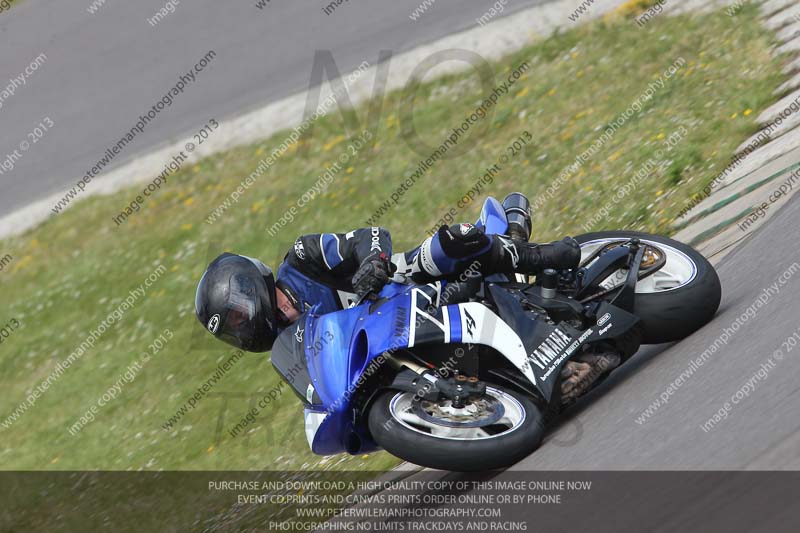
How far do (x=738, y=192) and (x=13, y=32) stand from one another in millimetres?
10901

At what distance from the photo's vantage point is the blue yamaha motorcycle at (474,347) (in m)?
5.57

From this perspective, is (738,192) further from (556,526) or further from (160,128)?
(160,128)

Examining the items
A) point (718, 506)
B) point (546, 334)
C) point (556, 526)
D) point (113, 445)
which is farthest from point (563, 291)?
point (113, 445)

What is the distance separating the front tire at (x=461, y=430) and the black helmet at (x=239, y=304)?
0.97 metres

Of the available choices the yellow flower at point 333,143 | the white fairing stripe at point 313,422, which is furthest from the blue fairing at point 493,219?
the yellow flower at point 333,143

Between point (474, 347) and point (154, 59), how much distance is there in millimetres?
10105

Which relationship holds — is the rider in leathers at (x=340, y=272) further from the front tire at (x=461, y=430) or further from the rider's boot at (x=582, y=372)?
the front tire at (x=461, y=430)

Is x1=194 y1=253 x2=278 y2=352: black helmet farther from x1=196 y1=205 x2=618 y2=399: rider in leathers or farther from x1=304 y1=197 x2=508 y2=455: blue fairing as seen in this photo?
x1=304 y1=197 x2=508 y2=455: blue fairing

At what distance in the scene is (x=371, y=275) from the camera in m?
6.03

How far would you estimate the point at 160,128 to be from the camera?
47.4 ft

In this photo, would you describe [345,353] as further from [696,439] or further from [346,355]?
[696,439]

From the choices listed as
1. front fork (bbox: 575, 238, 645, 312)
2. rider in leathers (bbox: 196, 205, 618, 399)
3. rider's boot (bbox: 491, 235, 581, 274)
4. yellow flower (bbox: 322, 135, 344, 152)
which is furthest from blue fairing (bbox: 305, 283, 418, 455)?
yellow flower (bbox: 322, 135, 344, 152)

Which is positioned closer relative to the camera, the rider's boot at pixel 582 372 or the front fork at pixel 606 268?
the rider's boot at pixel 582 372

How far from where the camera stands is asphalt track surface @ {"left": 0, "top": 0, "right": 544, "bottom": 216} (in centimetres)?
1386
